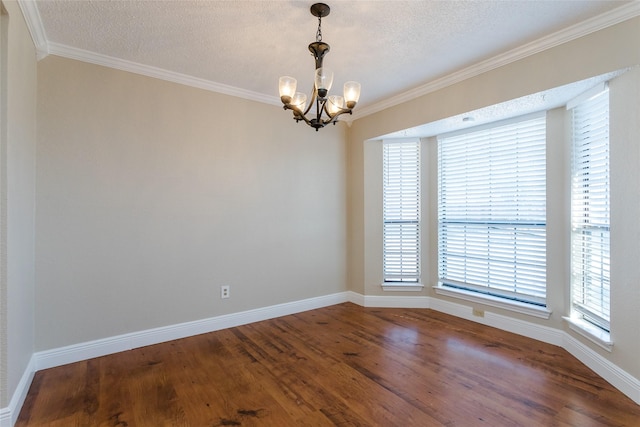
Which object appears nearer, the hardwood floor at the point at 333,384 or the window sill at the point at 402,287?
the hardwood floor at the point at 333,384

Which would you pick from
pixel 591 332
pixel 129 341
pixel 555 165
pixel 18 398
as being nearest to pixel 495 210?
pixel 555 165

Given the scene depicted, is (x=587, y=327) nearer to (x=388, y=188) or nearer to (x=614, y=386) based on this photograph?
(x=614, y=386)

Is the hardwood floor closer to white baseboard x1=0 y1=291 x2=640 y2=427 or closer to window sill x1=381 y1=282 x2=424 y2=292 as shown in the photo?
white baseboard x1=0 y1=291 x2=640 y2=427

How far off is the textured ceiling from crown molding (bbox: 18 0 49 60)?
24 millimetres

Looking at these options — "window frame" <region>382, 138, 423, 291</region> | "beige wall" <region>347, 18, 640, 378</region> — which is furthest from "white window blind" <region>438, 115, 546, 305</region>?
"window frame" <region>382, 138, 423, 291</region>

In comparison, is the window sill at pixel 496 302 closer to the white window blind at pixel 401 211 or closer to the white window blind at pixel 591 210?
the white window blind at pixel 591 210

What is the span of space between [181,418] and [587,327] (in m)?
3.14

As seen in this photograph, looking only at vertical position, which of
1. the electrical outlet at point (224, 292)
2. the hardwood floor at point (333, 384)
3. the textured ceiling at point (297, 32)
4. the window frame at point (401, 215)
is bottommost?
the hardwood floor at point (333, 384)

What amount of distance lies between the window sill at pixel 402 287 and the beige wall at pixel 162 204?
82 centimetres

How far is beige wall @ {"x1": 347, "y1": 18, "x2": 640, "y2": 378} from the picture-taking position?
7.18ft

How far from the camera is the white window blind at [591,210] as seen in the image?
8.19 ft

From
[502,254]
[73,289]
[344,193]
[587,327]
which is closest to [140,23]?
[73,289]

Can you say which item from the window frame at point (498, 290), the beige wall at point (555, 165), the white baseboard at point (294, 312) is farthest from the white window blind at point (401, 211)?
the white baseboard at point (294, 312)

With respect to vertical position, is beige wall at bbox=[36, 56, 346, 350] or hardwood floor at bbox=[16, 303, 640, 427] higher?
beige wall at bbox=[36, 56, 346, 350]
